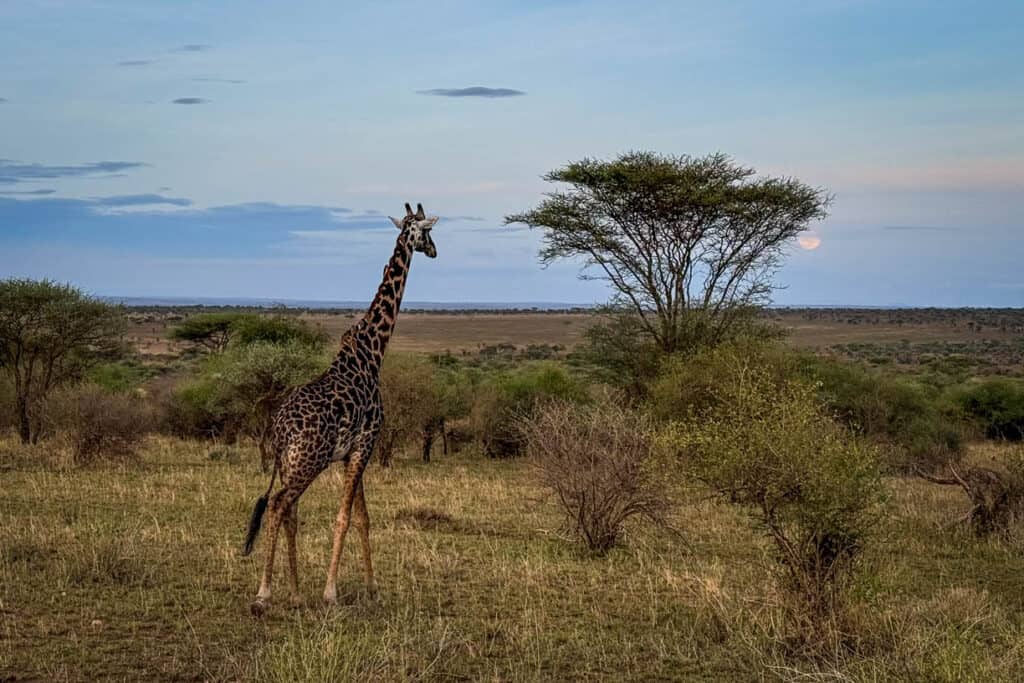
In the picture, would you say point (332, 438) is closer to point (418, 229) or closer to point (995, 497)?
point (418, 229)

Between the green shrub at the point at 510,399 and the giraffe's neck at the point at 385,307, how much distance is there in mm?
13591

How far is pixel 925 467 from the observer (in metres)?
20.5

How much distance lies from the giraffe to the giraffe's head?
0.61 metres

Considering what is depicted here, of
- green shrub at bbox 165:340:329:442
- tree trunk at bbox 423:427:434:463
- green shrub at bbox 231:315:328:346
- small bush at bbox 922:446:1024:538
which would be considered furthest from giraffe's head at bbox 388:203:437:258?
green shrub at bbox 231:315:328:346

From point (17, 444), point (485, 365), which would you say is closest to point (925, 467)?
point (17, 444)

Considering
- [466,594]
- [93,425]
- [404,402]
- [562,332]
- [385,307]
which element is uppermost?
[385,307]

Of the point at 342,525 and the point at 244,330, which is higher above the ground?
the point at 244,330

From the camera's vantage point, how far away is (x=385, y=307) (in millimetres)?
10469

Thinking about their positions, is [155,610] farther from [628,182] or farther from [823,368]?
[823,368]

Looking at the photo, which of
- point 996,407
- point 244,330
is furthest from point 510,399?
point 996,407

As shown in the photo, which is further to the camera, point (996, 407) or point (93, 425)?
point (996, 407)

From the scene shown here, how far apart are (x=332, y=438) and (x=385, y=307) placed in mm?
1785

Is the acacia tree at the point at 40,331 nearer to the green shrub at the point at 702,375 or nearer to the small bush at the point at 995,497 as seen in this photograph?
the green shrub at the point at 702,375

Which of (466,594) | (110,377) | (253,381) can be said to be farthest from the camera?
(110,377)
